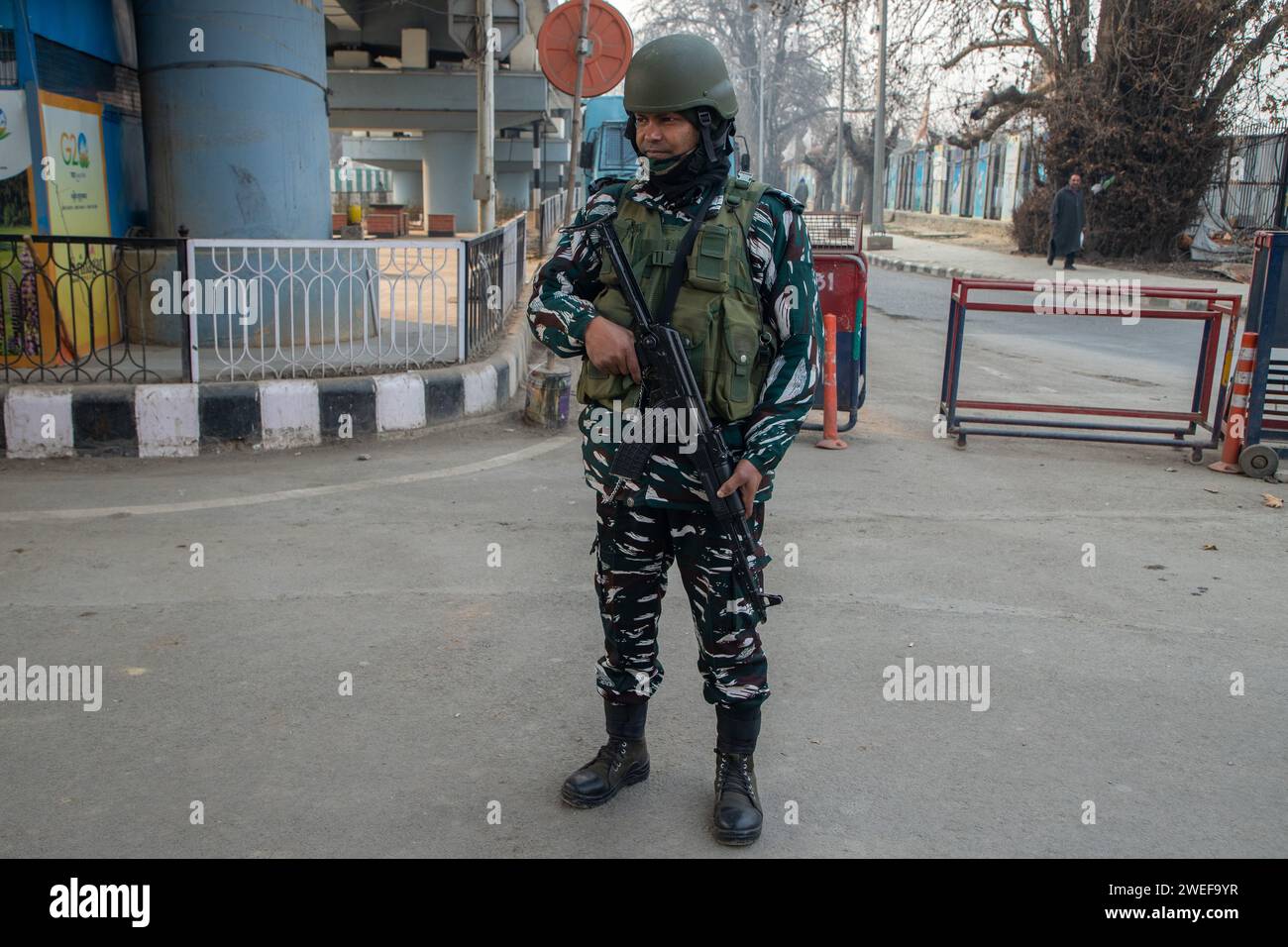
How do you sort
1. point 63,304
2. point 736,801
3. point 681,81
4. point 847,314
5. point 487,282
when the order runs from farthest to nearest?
point 487,282, point 63,304, point 847,314, point 736,801, point 681,81

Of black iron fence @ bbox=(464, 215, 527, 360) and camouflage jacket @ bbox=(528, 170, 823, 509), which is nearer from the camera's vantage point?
camouflage jacket @ bbox=(528, 170, 823, 509)

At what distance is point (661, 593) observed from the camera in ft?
10.1

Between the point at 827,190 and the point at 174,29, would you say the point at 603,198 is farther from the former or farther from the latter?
the point at 827,190

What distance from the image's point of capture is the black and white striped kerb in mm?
6449

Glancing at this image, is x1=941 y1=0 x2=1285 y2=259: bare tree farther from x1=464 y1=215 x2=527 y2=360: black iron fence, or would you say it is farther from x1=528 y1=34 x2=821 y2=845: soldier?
x1=528 y1=34 x2=821 y2=845: soldier

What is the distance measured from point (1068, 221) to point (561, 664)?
64.7 ft
